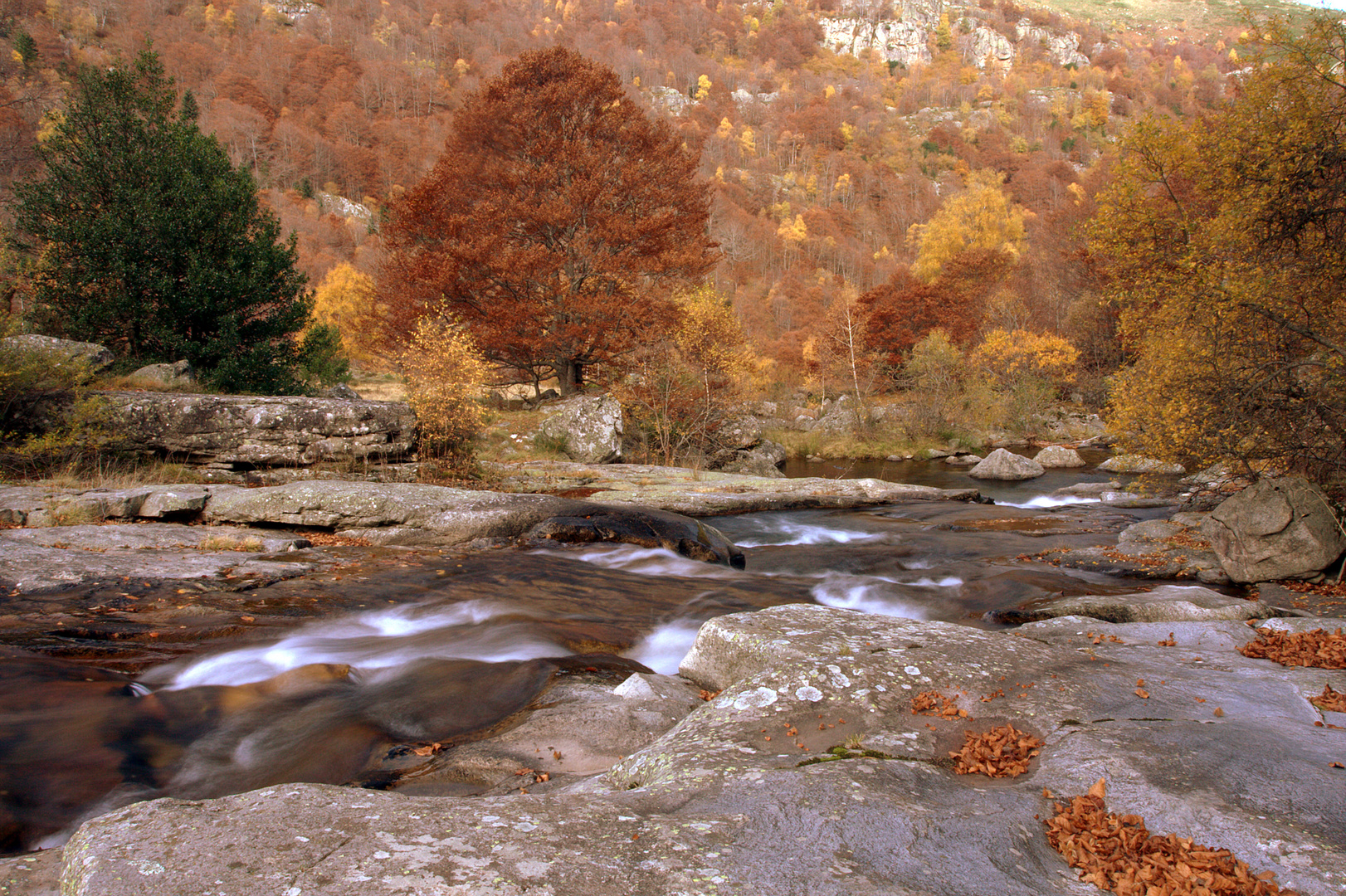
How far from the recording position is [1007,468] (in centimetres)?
2347

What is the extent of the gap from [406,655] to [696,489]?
31.2 feet

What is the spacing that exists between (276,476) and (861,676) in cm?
1183

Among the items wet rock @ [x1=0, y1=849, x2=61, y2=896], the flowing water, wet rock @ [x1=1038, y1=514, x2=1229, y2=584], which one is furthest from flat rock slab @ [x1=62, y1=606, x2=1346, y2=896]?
wet rock @ [x1=1038, y1=514, x2=1229, y2=584]

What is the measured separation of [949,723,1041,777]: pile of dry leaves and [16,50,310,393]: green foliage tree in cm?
1732

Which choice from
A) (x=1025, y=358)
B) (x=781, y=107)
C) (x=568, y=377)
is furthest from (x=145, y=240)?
(x=781, y=107)

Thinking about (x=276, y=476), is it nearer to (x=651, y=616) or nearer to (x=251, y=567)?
(x=251, y=567)

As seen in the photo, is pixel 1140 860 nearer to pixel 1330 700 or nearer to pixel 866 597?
pixel 1330 700

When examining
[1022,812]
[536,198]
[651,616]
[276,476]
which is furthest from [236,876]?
[536,198]

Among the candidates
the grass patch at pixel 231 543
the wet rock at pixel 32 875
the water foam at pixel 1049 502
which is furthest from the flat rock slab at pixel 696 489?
the wet rock at pixel 32 875

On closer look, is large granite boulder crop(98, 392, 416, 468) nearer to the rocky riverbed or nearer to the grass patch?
the rocky riverbed

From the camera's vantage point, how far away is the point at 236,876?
6.53 feet

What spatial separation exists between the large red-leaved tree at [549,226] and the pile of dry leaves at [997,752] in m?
18.7

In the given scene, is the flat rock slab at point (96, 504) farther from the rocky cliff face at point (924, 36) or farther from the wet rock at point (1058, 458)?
the rocky cliff face at point (924, 36)

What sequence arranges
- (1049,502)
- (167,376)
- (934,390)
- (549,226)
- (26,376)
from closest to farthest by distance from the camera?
(26,376)
(167,376)
(1049,502)
(549,226)
(934,390)
